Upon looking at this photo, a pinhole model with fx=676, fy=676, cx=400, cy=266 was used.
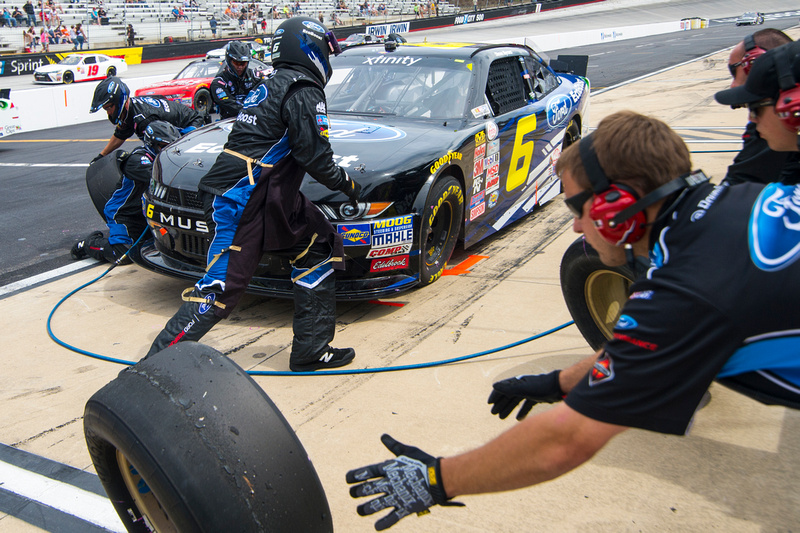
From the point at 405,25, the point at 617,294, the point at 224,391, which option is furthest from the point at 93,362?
the point at 405,25

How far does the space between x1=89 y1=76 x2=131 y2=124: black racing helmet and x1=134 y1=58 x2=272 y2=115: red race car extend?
10797 mm

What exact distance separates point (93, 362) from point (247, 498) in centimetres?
254

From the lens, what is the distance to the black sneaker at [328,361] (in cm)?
371

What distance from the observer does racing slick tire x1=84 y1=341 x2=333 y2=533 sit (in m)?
1.79

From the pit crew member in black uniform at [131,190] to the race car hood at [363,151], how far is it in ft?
1.93

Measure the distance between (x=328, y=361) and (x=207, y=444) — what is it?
1.88m

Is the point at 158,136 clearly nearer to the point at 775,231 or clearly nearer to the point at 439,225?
the point at 439,225

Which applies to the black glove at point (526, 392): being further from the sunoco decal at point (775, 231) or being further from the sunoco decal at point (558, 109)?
the sunoco decal at point (558, 109)

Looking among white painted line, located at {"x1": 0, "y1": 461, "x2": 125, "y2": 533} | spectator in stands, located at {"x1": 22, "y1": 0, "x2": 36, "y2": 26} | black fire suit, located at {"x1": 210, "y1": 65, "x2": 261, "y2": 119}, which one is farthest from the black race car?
spectator in stands, located at {"x1": 22, "y1": 0, "x2": 36, "y2": 26}

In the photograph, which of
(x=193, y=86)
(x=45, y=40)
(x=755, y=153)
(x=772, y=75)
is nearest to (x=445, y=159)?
(x=755, y=153)

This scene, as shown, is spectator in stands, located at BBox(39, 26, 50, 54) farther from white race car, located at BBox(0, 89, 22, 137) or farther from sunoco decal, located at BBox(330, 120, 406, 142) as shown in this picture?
sunoco decal, located at BBox(330, 120, 406, 142)

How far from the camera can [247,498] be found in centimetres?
181

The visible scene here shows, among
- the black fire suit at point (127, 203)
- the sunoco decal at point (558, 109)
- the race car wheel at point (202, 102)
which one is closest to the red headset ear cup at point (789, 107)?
the sunoco decal at point (558, 109)

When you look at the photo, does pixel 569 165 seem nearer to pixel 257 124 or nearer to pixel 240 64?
pixel 257 124
